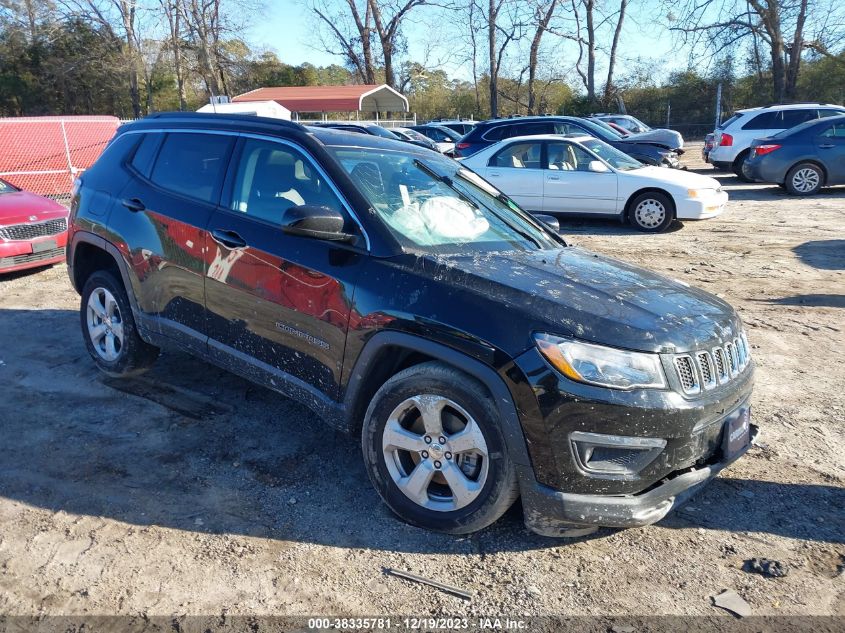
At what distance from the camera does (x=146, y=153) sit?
15.3 ft

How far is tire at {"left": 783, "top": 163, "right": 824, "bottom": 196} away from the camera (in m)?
14.1

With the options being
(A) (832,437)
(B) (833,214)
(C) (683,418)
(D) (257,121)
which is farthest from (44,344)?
(B) (833,214)

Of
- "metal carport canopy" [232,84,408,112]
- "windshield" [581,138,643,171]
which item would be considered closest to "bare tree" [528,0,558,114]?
"metal carport canopy" [232,84,408,112]

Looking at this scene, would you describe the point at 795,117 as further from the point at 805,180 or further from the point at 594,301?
the point at 594,301

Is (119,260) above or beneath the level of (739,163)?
beneath

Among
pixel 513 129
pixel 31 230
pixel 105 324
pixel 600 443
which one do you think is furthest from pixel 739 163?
pixel 600 443

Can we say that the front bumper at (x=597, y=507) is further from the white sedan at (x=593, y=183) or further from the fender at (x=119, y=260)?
the white sedan at (x=593, y=183)

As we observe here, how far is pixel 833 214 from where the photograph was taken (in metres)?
12.0

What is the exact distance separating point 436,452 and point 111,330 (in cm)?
304

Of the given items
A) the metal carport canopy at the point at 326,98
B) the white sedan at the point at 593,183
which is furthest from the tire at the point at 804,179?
the metal carport canopy at the point at 326,98

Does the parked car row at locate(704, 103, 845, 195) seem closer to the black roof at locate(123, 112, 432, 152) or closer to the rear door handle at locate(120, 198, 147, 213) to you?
the black roof at locate(123, 112, 432, 152)

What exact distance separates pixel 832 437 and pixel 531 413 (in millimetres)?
2517

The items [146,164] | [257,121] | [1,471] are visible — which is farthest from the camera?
[146,164]

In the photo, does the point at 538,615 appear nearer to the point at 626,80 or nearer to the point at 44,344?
the point at 44,344
